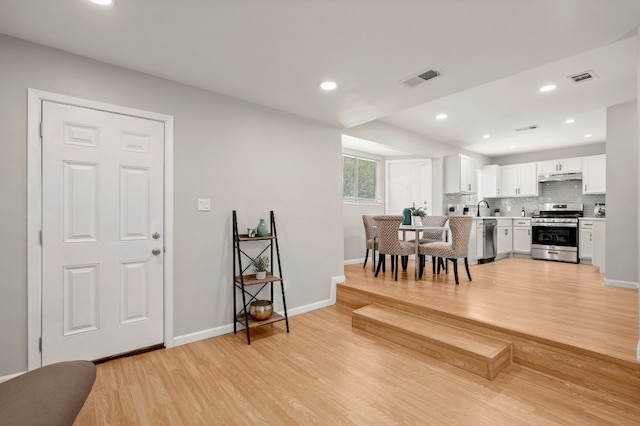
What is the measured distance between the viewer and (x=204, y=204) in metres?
3.10

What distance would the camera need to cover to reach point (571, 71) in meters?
3.21

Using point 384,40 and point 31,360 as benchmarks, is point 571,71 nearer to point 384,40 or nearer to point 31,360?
point 384,40

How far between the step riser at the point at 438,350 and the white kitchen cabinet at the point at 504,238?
482 cm

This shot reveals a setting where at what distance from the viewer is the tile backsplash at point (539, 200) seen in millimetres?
6695

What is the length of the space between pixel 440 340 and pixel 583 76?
10.6ft

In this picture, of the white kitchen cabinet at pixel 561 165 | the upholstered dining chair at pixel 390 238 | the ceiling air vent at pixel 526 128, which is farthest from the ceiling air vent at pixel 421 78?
the white kitchen cabinet at pixel 561 165

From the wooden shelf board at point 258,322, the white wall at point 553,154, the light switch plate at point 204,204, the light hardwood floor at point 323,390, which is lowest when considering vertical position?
the light hardwood floor at point 323,390

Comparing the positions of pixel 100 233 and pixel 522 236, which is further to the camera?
pixel 522 236

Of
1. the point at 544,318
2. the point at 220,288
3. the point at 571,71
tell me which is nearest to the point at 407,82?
the point at 571,71

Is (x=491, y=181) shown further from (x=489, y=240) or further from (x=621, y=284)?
(x=621, y=284)

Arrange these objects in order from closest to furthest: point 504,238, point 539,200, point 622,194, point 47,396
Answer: point 47,396 < point 622,194 < point 504,238 < point 539,200

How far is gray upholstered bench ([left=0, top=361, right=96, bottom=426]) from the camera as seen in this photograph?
3.64 feet

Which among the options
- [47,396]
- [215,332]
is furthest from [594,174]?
[47,396]

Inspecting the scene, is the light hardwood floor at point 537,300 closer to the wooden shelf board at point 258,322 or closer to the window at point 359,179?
the wooden shelf board at point 258,322
